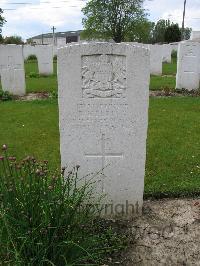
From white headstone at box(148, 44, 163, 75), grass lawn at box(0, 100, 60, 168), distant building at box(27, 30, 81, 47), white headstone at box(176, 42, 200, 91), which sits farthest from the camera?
distant building at box(27, 30, 81, 47)

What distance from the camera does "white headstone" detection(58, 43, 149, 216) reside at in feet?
11.7

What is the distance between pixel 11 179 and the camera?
2912 millimetres

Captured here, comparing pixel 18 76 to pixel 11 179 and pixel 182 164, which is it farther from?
pixel 11 179

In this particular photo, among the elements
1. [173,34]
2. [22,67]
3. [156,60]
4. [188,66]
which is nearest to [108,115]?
[22,67]

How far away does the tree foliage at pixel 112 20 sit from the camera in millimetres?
37750

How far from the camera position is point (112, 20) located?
124ft

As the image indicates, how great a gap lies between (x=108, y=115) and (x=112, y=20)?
1415 inches

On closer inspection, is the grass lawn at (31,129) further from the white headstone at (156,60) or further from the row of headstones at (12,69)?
the white headstone at (156,60)

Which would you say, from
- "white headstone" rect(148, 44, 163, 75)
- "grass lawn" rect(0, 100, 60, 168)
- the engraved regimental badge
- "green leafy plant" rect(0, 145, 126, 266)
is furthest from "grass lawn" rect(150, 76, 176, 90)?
"green leafy plant" rect(0, 145, 126, 266)

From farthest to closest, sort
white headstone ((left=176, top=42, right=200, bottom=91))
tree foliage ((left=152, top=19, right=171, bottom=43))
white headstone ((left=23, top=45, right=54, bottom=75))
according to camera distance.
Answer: tree foliage ((left=152, top=19, right=171, bottom=43)) < white headstone ((left=23, top=45, right=54, bottom=75)) < white headstone ((left=176, top=42, right=200, bottom=91))

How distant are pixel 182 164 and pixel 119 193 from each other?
1.82 meters

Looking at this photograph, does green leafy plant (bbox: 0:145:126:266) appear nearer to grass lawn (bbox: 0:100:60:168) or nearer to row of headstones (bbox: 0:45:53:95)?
grass lawn (bbox: 0:100:60:168)

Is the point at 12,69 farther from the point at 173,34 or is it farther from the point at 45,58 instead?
the point at 173,34

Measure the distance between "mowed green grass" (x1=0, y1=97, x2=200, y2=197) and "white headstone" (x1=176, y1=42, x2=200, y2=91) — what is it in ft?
5.12
